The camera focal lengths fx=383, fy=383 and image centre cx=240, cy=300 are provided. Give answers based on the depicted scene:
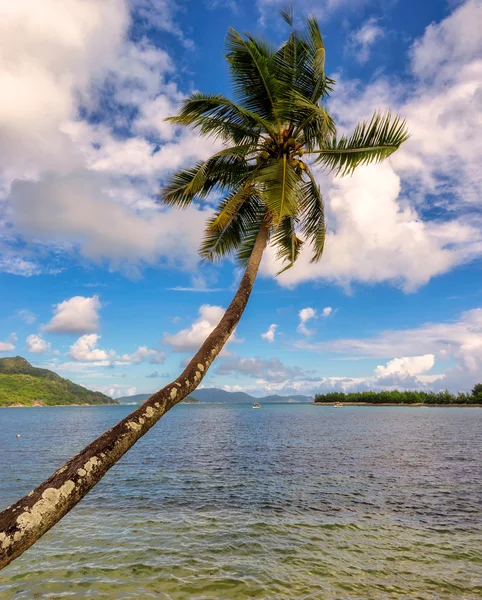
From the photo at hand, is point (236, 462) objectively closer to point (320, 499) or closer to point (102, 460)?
point (320, 499)

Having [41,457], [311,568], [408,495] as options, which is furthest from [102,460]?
[41,457]

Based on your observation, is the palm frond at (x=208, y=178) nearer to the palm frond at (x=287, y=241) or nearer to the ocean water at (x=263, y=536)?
the palm frond at (x=287, y=241)

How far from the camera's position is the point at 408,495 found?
794 inches

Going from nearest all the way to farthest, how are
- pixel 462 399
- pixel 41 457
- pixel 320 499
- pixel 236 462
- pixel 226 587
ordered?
pixel 226 587
pixel 320 499
pixel 236 462
pixel 41 457
pixel 462 399

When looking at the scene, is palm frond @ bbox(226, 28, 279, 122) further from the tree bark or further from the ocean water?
the ocean water

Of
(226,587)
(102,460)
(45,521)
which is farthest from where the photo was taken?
(226,587)

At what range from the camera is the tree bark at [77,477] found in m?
3.63

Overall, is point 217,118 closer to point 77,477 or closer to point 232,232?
point 232,232

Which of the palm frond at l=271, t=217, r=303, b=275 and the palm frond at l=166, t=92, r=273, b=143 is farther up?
the palm frond at l=166, t=92, r=273, b=143

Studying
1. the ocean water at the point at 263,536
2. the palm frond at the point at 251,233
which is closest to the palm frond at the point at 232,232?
the palm frond at the point at 251,233

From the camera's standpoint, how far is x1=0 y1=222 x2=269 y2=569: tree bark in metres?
3.63

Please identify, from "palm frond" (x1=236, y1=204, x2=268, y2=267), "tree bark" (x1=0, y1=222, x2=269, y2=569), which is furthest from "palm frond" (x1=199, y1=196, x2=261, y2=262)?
"tree bark" (x1=0, y1=222, x2=269, y2=569)

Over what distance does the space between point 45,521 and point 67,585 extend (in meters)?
8.59

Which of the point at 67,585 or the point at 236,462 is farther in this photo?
the point at 236,462
